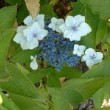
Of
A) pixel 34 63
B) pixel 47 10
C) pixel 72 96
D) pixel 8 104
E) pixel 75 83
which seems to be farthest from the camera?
pixel 47 10

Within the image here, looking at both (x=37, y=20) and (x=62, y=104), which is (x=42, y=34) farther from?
(x=62, y=104)

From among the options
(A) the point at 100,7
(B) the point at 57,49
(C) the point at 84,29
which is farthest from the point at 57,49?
(A) the point at 100,7

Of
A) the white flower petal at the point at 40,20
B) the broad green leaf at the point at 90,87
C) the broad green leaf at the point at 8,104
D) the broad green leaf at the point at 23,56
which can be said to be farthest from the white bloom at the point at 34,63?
the broad green leaf at the point at 8,104

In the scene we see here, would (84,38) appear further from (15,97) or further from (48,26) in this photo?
(15,97)

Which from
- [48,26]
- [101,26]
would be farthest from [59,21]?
[101,26]

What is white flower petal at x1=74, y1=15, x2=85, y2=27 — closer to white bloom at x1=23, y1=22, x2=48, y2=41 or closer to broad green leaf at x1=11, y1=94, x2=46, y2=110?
white bloom at x1=23, y1=22, x2=48, y2=41

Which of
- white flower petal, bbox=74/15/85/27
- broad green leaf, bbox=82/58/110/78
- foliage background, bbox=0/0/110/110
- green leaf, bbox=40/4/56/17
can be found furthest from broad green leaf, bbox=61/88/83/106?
green leaf, bbox=40/4/56/17

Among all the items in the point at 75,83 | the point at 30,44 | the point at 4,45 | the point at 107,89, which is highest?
the point at 4,45
